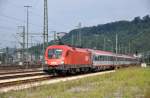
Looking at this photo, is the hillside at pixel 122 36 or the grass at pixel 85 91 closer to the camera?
the grass at pixel 85 91

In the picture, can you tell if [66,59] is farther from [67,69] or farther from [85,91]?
[85,91]

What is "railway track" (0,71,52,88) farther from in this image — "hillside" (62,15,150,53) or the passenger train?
"hillside" (62,15,150,53)

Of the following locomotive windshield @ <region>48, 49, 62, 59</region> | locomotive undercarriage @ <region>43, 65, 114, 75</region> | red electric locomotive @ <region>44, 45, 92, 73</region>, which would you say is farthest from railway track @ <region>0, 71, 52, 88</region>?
locomotive windshield @ <region>48, 49, 62, 59</region>

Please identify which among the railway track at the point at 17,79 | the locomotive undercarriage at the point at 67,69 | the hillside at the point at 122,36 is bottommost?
the railway track at the point at 17,79

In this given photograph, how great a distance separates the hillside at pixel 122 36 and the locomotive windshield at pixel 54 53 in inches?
3287

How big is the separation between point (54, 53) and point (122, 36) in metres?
117

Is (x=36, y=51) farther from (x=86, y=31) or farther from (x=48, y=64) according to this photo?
(x=48, y=64)

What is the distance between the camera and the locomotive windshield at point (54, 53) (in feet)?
121

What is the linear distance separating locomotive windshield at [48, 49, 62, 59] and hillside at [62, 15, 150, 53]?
83.5 metres

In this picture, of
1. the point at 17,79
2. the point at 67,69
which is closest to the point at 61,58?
the point at 67,69

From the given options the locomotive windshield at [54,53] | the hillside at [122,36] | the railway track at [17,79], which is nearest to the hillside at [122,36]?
the hillside at [122,36]

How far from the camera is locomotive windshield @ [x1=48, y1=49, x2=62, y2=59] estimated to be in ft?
121

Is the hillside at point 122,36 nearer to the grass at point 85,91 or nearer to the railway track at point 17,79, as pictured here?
the railway track at point 17,79

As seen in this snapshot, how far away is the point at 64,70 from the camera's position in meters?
36.4
